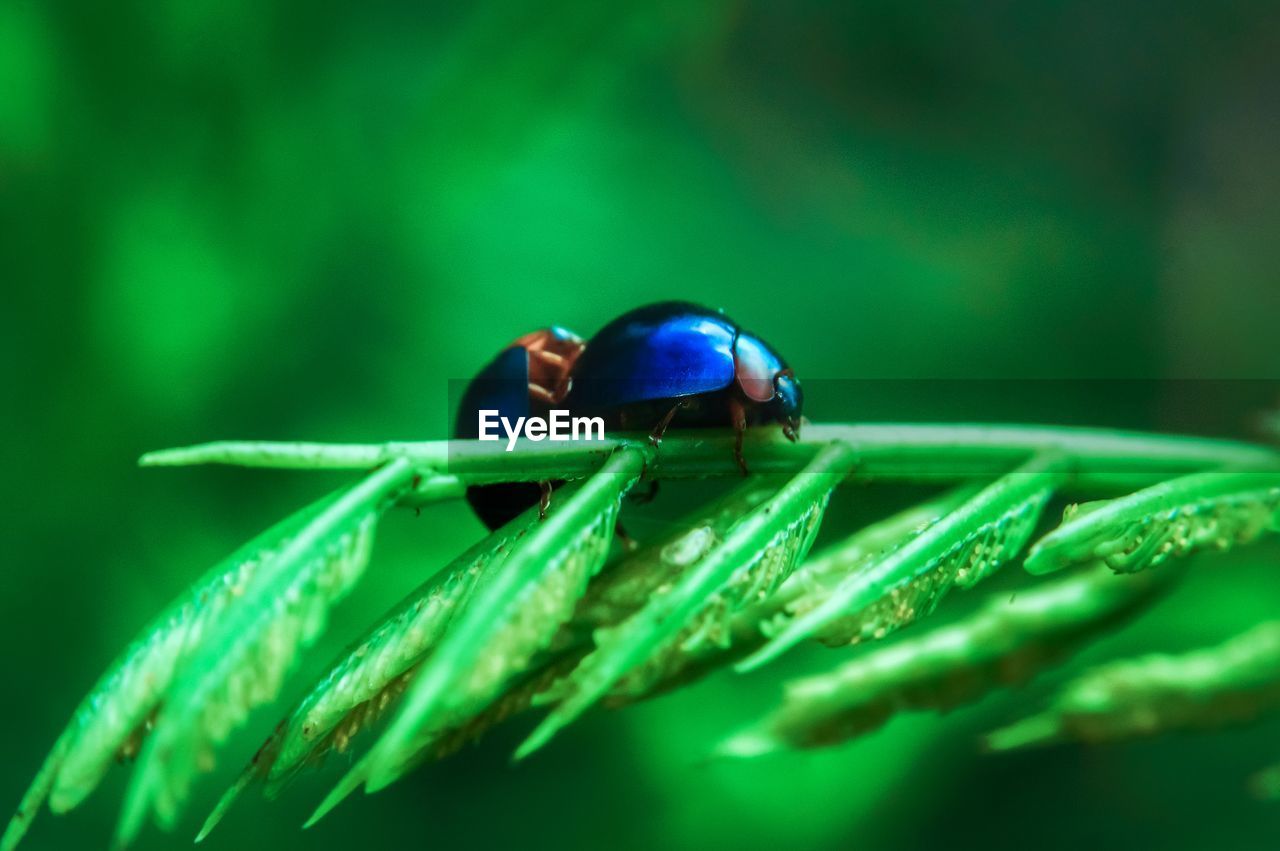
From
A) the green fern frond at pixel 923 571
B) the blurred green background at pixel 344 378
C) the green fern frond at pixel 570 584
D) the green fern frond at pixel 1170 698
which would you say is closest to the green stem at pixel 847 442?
the green fern frond at pixel 570 584

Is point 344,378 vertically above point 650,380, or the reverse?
point 650,380

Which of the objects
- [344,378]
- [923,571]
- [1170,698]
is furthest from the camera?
[344,378]

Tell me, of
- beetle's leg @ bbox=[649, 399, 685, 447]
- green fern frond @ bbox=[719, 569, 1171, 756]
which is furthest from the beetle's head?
green fern frond @ bbox=[719, 569, 1171, 756]

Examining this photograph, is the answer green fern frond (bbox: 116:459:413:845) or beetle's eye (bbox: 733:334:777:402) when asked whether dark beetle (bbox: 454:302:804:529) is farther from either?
green fern frond (bbox: 116:459:413:845)

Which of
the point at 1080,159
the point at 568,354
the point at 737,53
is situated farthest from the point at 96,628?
the point at 1080,159

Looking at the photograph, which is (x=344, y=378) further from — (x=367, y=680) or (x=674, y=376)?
(x=367, y=680)

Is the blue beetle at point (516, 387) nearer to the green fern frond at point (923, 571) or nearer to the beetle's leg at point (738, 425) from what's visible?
the beetle's leg at point (738, 425)

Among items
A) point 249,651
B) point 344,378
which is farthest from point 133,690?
point 344,378
